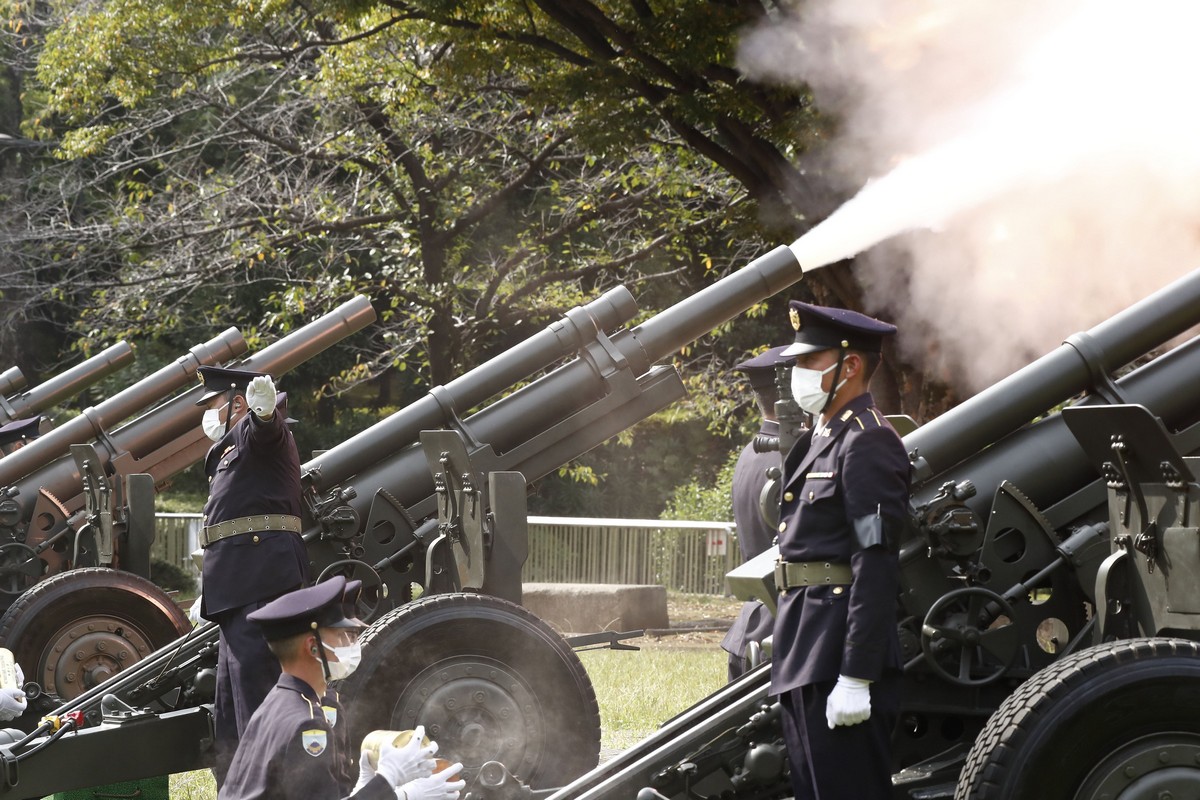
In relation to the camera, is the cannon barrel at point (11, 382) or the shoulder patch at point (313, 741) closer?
the shoulder patch at point (313, 741)

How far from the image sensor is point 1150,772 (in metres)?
4.44

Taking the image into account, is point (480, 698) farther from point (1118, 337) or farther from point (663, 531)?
point (663, 531)

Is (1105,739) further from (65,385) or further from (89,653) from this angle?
(65,385)

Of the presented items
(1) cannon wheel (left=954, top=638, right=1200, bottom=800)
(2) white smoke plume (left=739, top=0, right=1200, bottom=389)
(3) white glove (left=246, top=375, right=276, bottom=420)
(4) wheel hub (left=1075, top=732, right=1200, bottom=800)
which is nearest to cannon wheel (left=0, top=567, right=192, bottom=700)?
(3) white glove (left=246, top=375, right=276, bottom=420)

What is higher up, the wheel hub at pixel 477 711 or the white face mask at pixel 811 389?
the white face mask at pixel 811 389

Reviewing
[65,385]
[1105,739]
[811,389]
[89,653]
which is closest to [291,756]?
[811,389]

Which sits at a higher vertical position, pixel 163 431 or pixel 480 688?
pixel 163 431

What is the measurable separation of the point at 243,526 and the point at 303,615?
2.99 m

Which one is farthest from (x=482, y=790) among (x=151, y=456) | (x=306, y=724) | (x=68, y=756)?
(x=151, y=456)

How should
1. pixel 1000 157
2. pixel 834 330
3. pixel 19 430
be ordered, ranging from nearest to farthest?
pixel 834 330 → pixel 1000 157 → pixel 19 430

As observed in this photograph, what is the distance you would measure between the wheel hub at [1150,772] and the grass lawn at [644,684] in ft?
13.8

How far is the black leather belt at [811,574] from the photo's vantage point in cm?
453

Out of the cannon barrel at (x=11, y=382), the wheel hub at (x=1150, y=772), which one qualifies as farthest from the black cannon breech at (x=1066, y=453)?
the cannon barrel at (x=11, y=382)

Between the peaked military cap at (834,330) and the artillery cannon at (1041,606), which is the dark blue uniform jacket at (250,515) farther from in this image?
the peaked military cap at (834,330)
